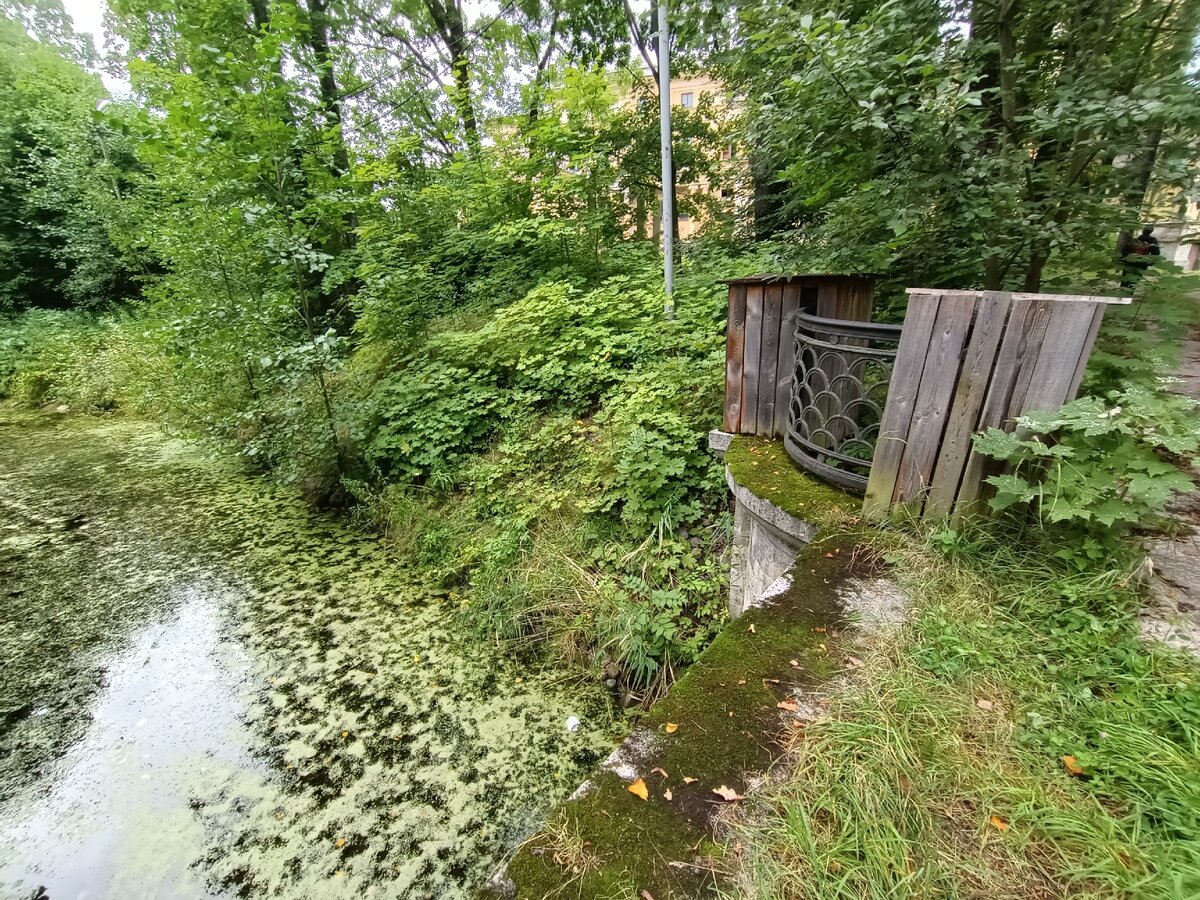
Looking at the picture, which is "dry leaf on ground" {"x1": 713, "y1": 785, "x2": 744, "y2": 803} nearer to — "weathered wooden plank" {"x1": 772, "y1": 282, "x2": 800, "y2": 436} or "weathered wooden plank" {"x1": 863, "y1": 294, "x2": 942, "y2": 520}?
"weathered wooden plank" {"x1": 863, "y1": 294, "x2": 942, "y2": 520}

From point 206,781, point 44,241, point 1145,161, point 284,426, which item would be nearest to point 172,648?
point 206,781

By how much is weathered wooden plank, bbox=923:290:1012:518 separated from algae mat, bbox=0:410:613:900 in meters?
1.93

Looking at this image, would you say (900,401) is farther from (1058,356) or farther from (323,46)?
(323,46)

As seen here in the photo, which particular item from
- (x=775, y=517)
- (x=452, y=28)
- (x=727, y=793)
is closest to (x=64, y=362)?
(x=452, y=28)

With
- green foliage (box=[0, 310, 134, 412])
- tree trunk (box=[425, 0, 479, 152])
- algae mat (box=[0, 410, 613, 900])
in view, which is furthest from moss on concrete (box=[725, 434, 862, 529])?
green foliage (box=[0, 310, 134, 412])

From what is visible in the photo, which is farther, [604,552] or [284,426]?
[284,426]

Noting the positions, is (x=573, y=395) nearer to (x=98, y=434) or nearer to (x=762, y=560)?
(x=762, y=560)

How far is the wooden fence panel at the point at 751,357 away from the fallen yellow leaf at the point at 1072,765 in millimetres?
1979

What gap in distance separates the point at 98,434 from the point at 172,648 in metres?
7.15

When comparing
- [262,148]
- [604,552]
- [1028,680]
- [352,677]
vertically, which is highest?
[262,148]

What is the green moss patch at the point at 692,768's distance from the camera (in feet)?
3.38

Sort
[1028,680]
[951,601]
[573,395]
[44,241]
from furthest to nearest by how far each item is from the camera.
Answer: [44,241] < [573,395] < [951,601] < [1028,680]

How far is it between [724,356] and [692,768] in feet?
10.1

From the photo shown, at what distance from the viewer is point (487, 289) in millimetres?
6254
